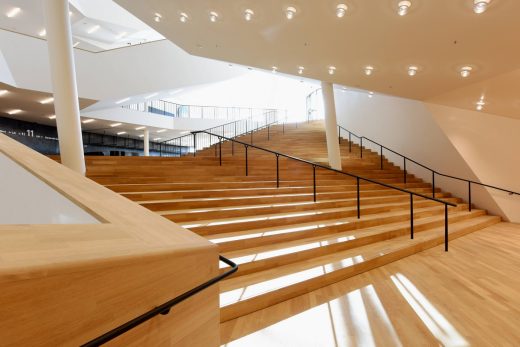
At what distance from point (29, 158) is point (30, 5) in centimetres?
1314

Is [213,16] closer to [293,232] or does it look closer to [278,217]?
[278,217]

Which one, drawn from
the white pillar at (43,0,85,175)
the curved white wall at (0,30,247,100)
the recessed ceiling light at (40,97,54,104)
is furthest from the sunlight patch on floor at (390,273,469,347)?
the recessed ceiling light at (40,97,54,104)

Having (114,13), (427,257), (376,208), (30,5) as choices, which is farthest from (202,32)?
(114,13)

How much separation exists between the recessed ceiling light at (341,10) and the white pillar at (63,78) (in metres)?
4.37

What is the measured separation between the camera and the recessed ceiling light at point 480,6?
4109 millimetres

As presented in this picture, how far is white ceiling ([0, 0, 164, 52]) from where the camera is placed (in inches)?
473

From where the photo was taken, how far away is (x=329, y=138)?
370 inches

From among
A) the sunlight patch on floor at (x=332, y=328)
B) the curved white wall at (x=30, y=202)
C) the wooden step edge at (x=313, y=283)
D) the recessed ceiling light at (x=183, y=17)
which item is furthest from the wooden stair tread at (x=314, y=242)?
the recessed ceiling light at (x=183, y=17)

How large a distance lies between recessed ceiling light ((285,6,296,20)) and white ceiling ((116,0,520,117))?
8 centimetres

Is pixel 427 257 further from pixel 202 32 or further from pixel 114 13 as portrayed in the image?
pixel 114 13

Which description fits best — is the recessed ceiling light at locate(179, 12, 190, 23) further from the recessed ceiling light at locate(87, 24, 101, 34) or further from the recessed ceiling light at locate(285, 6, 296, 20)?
the recessed ceiling light at locate(87, 24, 101, 34)

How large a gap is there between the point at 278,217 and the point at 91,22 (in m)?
17.9

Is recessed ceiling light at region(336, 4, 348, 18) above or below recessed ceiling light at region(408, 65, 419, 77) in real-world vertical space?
above

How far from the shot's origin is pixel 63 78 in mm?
4980
